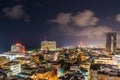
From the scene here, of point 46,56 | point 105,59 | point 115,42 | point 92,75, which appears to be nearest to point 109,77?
point 92,75

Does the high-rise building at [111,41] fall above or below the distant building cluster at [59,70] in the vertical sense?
above

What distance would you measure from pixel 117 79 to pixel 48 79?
602 centimetres

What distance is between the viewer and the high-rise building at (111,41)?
144 feet

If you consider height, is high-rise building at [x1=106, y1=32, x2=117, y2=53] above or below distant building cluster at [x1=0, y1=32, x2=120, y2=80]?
above

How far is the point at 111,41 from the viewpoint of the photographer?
4512 cm

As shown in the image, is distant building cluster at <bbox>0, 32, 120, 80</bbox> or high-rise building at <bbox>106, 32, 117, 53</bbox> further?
high-rise building at <bbox>106, 32, 117, 53</bbox>

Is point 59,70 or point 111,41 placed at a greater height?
point 111,41

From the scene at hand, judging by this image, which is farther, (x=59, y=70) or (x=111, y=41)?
(x=111, y=41)

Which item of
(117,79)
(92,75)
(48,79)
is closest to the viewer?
(117,79)

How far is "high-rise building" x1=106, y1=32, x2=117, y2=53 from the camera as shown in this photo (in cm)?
4394

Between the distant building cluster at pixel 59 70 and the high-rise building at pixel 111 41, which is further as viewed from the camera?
the high-rise building at pixel 111 41

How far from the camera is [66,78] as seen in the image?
15.1 meters

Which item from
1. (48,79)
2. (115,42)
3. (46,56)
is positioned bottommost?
(48,79)

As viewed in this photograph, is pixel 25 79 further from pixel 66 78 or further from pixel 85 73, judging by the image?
pixel 85 73
